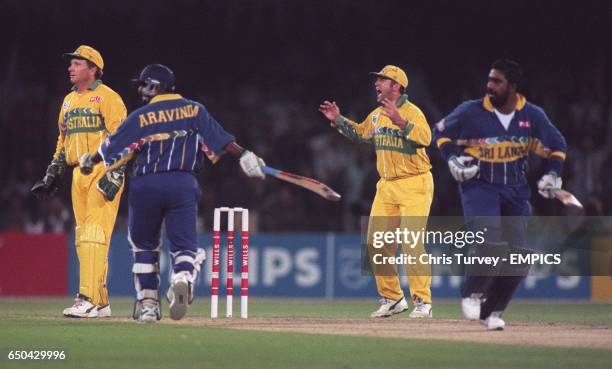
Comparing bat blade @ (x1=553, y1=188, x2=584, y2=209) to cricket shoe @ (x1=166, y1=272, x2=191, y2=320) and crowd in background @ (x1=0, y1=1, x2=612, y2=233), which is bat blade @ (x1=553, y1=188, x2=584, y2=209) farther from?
crowd in background @ (x1=0, y1=1, x2=612, y2=233)

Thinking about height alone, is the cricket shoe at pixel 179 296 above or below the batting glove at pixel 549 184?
below

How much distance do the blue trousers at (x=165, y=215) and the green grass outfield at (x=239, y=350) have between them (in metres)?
0.62

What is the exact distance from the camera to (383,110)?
12.6 m

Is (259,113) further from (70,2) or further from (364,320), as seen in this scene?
(364,320)

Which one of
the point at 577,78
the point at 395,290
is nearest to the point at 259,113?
the point at 577,78

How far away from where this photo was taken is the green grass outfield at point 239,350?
8.02m

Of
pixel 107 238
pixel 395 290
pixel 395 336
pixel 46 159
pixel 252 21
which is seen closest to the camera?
pixel 395 336

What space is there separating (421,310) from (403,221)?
954 mm

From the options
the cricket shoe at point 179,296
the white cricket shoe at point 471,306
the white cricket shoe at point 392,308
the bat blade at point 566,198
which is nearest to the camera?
the bat blade at point 566,198

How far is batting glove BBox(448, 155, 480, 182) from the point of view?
10.2 metres

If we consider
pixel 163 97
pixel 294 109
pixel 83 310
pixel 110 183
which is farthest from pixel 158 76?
pixel 294 109

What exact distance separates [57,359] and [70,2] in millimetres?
16575

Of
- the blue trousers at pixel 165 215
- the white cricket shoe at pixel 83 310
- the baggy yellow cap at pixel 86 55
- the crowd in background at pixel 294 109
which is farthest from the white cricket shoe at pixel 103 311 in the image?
the crowd in background at pixel 294 109

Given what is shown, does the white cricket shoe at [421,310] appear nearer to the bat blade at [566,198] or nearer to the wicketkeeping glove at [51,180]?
the bat blade at [566,198]
